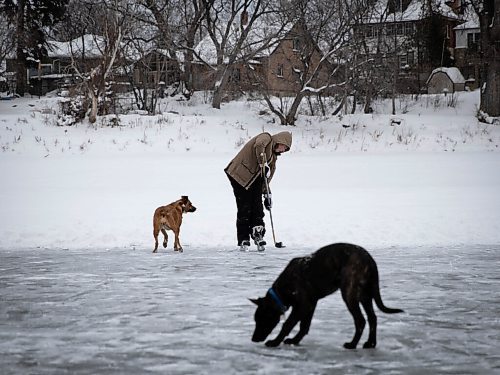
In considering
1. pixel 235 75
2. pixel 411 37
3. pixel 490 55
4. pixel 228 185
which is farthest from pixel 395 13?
pixel 228 185

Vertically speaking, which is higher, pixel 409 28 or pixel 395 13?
pixel 395 13

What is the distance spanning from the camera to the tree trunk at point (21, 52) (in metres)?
46.6

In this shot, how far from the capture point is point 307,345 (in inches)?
219

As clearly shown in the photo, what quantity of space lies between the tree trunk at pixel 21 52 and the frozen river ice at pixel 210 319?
38.9 meters

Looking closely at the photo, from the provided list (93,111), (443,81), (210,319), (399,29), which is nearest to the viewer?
(210,319)

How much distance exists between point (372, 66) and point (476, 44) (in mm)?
16480

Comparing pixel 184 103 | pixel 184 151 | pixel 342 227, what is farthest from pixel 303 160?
pixel 184 103

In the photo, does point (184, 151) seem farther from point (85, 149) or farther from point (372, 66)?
point (372, 66)

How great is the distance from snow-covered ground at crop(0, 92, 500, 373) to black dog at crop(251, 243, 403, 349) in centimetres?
24

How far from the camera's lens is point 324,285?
17.0ft

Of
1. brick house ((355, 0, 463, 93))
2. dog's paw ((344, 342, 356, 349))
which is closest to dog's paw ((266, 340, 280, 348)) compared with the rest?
dog's paw ((344, 342, 356, 349))

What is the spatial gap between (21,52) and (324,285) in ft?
150

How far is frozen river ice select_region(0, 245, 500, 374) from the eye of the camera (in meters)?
5.12

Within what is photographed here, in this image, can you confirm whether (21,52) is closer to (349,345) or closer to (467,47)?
(467,47)
